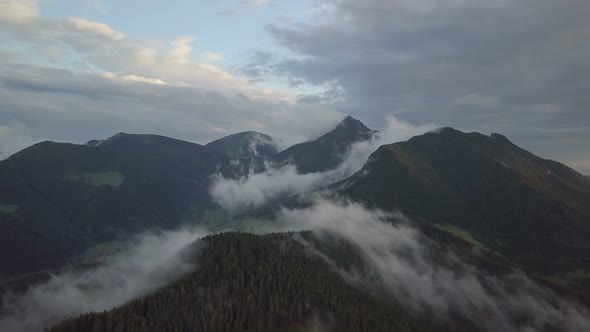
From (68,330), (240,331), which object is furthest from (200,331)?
(68,330)

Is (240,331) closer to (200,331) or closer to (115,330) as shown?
(200,331)

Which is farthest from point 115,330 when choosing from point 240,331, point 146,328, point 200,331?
point 240,331

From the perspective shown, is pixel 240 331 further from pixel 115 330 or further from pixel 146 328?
pixel 115 330

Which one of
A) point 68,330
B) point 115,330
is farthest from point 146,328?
point 68,330

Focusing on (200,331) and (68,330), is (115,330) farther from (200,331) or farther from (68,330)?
(200,331)

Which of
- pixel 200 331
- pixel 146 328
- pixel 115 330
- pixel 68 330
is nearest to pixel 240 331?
pixel 200 331
